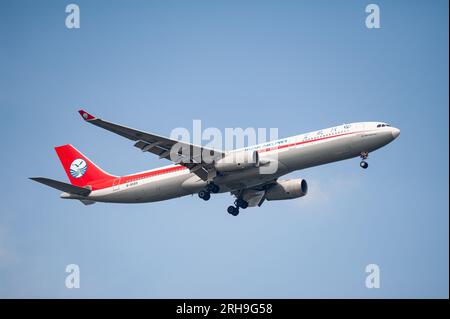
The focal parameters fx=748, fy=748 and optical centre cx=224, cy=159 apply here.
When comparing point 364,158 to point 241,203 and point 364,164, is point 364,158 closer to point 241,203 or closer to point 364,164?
point 364,164

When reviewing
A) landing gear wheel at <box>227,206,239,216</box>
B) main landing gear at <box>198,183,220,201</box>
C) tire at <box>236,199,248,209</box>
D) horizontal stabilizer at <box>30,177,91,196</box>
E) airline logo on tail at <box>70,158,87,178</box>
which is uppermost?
airline logo on tail at <box>70,158,87,178</box>

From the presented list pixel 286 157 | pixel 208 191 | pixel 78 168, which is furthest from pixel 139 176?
pixel 286 157

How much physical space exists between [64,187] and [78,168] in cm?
451

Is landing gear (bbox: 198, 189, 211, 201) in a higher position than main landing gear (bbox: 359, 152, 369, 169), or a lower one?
lower

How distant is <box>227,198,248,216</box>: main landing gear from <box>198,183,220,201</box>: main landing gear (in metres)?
5.92

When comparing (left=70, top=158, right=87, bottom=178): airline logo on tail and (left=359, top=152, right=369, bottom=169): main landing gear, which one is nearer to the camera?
(left=359, top=152, right=369, bottom=169): main landing gear

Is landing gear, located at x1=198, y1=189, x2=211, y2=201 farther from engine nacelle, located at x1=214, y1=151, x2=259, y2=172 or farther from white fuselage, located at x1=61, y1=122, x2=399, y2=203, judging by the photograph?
engine nacelle, located at x1=214, y1=151, x2=259, y2=172

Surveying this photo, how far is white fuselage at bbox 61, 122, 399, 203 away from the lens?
51281 millimetres

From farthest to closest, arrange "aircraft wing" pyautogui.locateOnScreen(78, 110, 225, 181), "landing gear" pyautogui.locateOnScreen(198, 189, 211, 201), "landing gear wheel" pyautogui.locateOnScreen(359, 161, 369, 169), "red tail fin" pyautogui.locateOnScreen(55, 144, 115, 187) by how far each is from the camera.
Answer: "red tail fin" pyautogui.locateOnScreen(55, 144, 115, 187)
"landing gear" pyautogui.locateOnScreen(198, 189, 211, 201)
"landing gear wheel" pyautogui.locateOnScreen(359, 161, 369, 169)
"aircraft wing" pyautogui.locateOnScreen(78, 110, 225, 181)

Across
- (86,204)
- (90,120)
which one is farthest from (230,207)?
(90,120)

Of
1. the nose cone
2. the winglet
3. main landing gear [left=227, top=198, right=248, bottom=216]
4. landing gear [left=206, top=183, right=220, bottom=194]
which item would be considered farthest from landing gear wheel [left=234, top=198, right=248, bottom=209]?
the winglet
